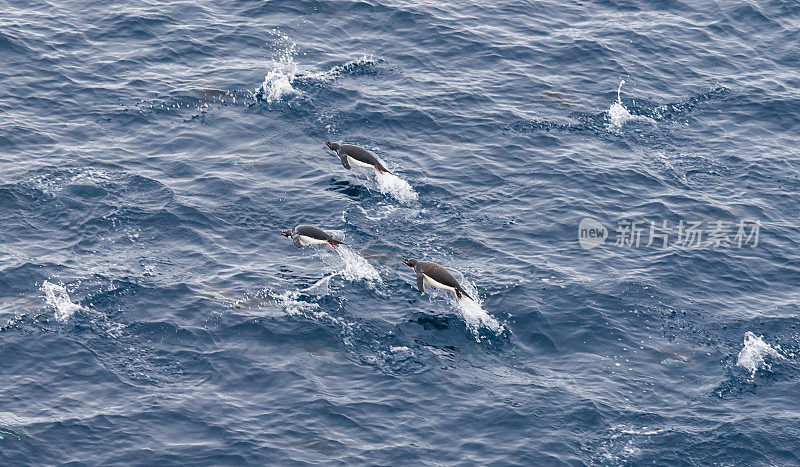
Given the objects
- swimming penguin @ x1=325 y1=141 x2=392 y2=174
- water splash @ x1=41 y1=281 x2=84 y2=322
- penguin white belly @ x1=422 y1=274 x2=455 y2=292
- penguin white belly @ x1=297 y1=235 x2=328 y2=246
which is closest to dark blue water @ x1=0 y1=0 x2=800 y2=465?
water splash @ x1=41 y1=281 x2=84 y2=322

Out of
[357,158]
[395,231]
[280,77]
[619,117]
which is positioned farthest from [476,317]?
[280,77]

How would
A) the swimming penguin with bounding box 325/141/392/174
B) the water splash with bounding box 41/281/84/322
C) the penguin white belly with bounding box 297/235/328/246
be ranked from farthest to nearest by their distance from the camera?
the swimming penguin with bounding box 325/141/392/174 → the penguin white belly with bounding box 297/235/328/246 → the water splash with bounding box 41/281/84/322

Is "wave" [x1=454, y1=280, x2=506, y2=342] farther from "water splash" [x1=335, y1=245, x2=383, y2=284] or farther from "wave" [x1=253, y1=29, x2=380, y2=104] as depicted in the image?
"wave" [x1=253, y1=29, x2=380, y2=104]

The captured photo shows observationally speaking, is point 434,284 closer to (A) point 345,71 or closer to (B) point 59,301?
(B) point 59,301

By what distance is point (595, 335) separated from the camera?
122ft

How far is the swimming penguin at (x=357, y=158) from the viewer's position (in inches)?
1736

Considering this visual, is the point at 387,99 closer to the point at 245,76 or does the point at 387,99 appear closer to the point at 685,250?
the point at 245,76

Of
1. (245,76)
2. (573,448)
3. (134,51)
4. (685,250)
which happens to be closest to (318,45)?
(245,76)

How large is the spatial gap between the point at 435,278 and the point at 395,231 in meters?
4.87

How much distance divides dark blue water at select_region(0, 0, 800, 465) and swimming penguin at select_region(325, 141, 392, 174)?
0.62 metres

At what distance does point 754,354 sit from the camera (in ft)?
119

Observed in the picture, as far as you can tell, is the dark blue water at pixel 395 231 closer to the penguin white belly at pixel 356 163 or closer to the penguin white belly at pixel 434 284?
the penguin white belly at pixel 356 163

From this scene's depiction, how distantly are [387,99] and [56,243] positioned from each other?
17.5m

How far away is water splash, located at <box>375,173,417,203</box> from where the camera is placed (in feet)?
144
